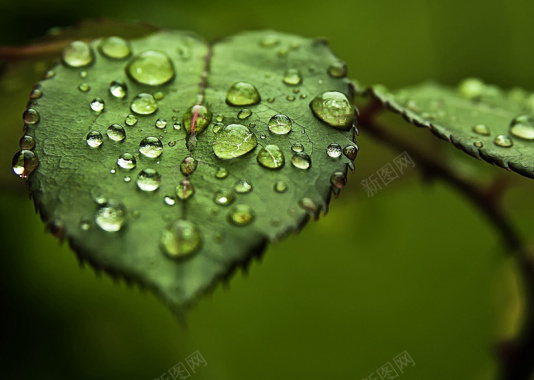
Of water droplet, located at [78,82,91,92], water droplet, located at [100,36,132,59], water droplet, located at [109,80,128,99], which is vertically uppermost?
water droplet, located at [100,36,132,59]

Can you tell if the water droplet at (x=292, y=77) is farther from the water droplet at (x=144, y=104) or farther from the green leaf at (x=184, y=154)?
the water droplet at (x=144, y=104)

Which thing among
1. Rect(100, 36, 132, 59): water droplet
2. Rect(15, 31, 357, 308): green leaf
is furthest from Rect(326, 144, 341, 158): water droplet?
Rect(100, 36, 132, 59): water droplet

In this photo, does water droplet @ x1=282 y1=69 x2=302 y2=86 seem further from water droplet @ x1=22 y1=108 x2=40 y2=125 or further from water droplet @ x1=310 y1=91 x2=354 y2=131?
water droplet @ x1=22 y1=108 x2=40 y2=125

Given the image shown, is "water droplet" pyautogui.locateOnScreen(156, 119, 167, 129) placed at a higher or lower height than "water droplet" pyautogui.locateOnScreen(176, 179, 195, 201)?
higher

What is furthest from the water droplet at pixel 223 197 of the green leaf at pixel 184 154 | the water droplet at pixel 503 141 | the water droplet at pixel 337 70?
the water droplet at pixel 503 141

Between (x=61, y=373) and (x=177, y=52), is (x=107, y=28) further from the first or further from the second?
(x=61, y=373)

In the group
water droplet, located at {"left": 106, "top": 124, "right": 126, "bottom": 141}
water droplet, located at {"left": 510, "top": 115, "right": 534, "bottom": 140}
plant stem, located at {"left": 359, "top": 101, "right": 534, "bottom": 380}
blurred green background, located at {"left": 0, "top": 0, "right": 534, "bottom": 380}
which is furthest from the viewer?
blurred green background, located at {"left": 0, "top": 0, "right": 534, "bottom": 380}
